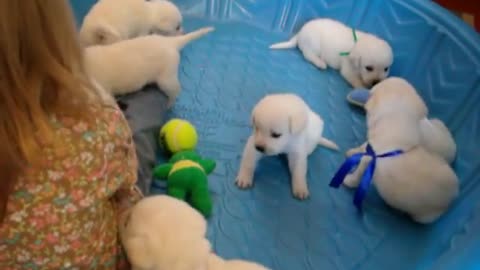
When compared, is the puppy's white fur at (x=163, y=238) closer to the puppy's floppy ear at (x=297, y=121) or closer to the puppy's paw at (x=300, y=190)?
the puppy's floppy ear at (x=297, y=121)

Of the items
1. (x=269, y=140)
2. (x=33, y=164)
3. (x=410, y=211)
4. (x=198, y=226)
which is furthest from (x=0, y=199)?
(x=410, y=211)

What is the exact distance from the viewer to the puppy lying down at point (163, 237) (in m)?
0.98

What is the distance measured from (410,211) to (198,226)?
0.72 meters

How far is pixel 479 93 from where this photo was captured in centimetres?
170

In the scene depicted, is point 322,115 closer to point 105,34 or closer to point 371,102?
point 371,102

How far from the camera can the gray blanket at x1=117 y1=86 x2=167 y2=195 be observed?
1.49m

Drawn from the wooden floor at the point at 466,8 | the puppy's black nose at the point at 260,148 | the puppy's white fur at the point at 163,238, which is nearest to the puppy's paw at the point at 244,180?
the puppy's black nose at the point at 260,148

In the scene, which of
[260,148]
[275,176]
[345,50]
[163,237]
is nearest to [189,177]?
[260,148]

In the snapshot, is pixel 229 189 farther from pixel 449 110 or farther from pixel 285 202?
pixel 449 110

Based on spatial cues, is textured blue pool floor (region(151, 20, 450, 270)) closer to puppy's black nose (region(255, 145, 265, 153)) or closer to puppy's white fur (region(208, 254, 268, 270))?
puppy's black nose (region(255, 145, 265, 153))

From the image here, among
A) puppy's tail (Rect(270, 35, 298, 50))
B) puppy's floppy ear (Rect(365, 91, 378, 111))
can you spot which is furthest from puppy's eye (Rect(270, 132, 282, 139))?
puppy's tail (Rect(270, 35, 298, 50))

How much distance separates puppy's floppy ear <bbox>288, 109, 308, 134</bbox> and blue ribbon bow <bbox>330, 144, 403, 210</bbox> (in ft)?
0.62

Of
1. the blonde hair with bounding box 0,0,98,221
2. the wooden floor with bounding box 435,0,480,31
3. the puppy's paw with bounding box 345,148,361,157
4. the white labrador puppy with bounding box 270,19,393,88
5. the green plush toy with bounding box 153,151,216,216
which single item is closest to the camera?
the blonde hair with bounding box 0,0,98,221

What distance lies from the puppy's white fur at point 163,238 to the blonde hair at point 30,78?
0.86 feet
